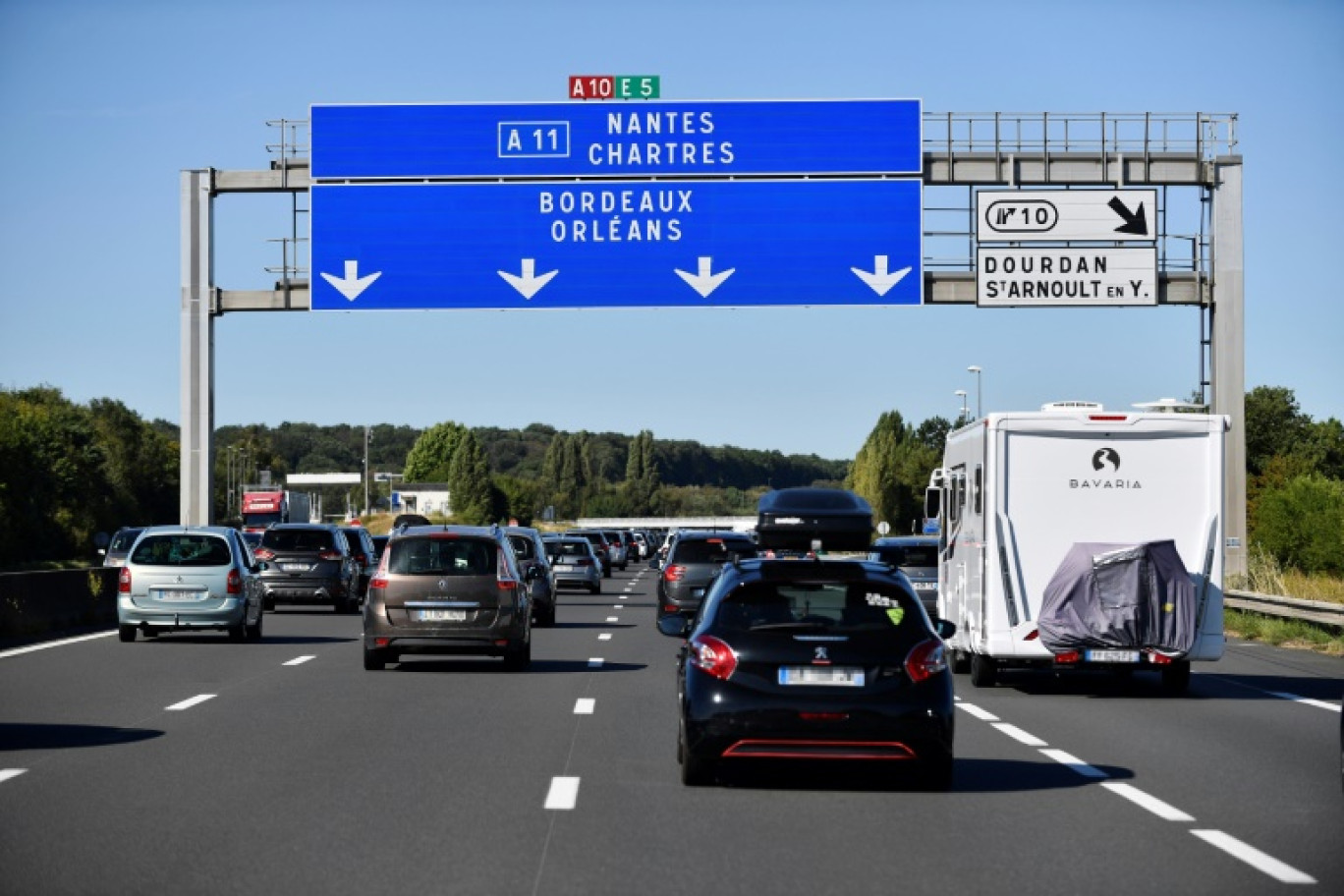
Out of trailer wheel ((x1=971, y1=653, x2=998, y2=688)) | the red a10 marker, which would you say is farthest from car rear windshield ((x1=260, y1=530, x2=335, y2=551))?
trailer wheel ((x1=971, y1=653, x2=998, y2=688))

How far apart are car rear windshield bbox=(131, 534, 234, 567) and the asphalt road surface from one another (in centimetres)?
725

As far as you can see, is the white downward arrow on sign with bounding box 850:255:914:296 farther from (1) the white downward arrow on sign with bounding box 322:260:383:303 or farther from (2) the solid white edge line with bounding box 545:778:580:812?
(2) the solid white edge line with bounding box 545:778:580:812

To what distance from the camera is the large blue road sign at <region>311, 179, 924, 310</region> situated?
33.9 metres

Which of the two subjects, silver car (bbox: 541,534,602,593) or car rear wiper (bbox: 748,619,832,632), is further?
silver car (bbox: 541,534,602,593)

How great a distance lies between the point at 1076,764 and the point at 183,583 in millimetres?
17010

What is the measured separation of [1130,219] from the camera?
35.2 m

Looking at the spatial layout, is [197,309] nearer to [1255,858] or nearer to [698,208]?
[698,208]

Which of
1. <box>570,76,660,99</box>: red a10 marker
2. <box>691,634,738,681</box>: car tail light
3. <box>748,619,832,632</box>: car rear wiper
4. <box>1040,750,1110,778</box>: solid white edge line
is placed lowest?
<box>1040,750,1110,778</box>: solid white edge line

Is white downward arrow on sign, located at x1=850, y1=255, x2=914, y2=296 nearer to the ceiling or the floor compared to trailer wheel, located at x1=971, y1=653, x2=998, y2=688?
nearer to the ceiling

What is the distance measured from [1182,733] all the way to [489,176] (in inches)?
797

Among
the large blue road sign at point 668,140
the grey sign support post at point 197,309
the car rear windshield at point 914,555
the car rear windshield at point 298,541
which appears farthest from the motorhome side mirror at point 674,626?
the car rear windshield at point 298,541

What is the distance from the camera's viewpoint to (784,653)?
12352 millimetres

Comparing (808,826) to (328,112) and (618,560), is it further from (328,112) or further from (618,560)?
(618,560)

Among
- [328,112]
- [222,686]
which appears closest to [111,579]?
[328,112]
